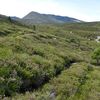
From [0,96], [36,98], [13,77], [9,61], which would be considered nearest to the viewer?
[0,96]

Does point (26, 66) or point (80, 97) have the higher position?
point (26, 66)

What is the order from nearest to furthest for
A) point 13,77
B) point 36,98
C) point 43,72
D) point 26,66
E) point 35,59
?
Result: point 36,98, point 13,77, point 26,66, point 43,72, point 35,59

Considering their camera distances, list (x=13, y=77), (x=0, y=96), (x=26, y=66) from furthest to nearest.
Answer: (x=26, y=66), (x=13, y=77), (x=0, y=96)

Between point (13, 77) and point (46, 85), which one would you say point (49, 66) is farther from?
point (13, 77)

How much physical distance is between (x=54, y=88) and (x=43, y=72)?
2144mm

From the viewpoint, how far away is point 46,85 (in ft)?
63.6

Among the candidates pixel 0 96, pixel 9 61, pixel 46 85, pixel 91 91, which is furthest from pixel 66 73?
pixel 0 96

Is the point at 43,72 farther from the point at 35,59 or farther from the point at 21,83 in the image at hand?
the point at 21,83

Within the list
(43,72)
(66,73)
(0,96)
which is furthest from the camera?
(66,73)

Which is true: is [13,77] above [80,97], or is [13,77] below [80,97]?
above

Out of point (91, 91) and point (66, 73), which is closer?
point (91, 91)

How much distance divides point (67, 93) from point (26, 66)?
336cm

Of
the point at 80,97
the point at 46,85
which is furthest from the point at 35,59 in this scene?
the point at 80,97

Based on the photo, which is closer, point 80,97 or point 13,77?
point 13,77
